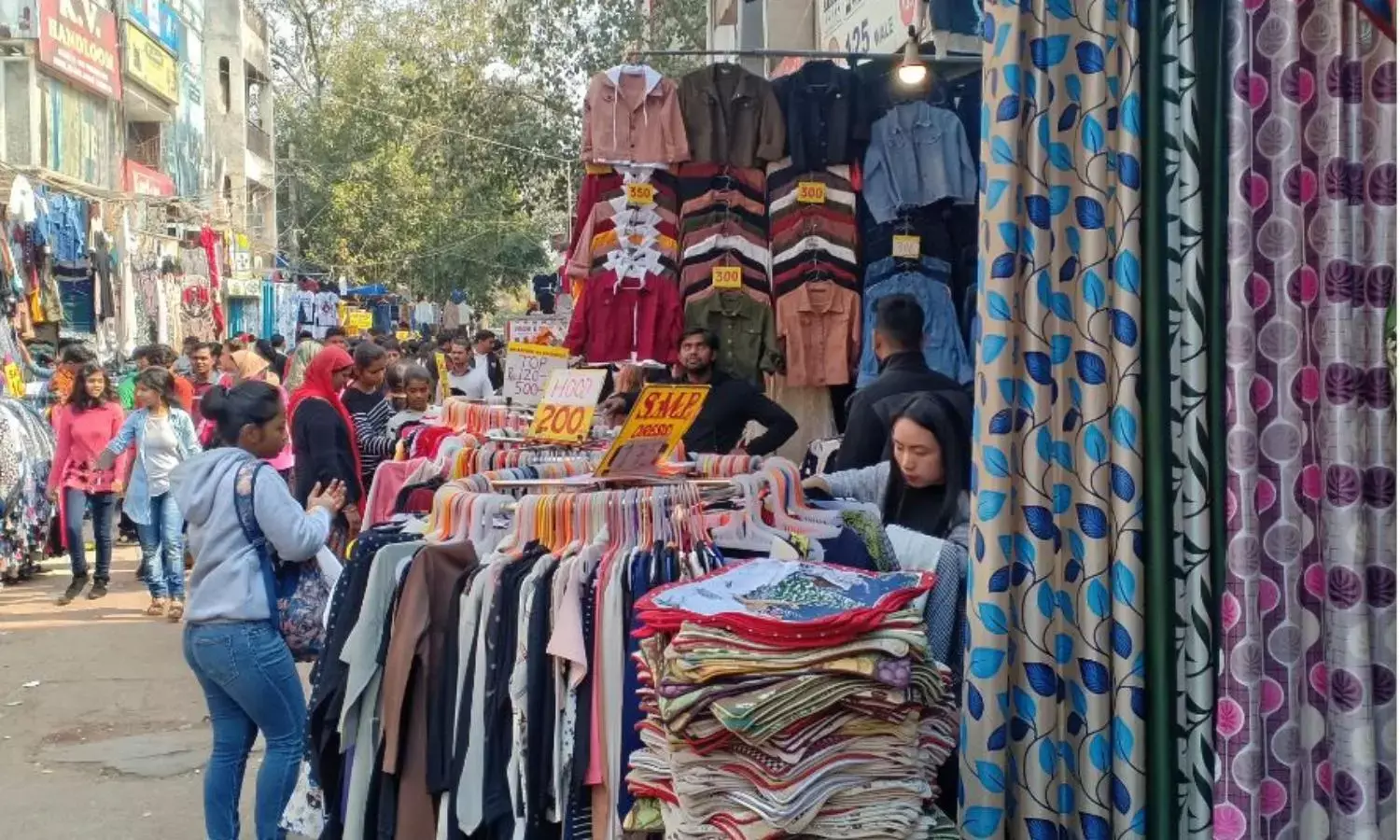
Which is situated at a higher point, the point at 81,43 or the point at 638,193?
the point at 81,43

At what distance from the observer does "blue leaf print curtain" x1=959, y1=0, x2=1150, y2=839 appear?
257 cm

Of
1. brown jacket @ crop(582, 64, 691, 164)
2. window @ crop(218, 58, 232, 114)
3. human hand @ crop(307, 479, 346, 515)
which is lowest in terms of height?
human hand @ crop(307, 479, 346, 515)

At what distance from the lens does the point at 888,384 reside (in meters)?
5.22

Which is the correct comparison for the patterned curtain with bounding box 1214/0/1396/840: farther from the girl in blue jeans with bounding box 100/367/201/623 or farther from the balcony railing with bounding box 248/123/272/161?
the balcony railing with bounding box 248/123/272/161

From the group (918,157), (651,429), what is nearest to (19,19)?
(918,157)

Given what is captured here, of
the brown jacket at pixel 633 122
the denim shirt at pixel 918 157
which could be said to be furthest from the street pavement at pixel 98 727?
the denim shirt at pixel 918 157

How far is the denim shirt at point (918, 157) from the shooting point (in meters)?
6.31

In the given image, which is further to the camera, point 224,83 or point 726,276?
point 224,83

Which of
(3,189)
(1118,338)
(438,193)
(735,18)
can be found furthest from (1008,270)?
(438,193)

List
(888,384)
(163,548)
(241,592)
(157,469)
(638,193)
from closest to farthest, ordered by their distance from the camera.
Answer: (241,592) < (888,384) < (638,193) < (157,469) < (163,548)

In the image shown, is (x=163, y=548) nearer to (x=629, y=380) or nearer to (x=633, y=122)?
(x=629, y=380)

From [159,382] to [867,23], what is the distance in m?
5.50

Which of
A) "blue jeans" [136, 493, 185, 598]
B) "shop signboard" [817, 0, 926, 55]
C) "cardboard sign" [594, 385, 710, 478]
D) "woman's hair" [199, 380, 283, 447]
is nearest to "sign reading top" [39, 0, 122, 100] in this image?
"blue jeans" [136, 493, 185, 598]

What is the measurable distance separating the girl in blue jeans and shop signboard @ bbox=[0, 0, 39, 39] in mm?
10560
